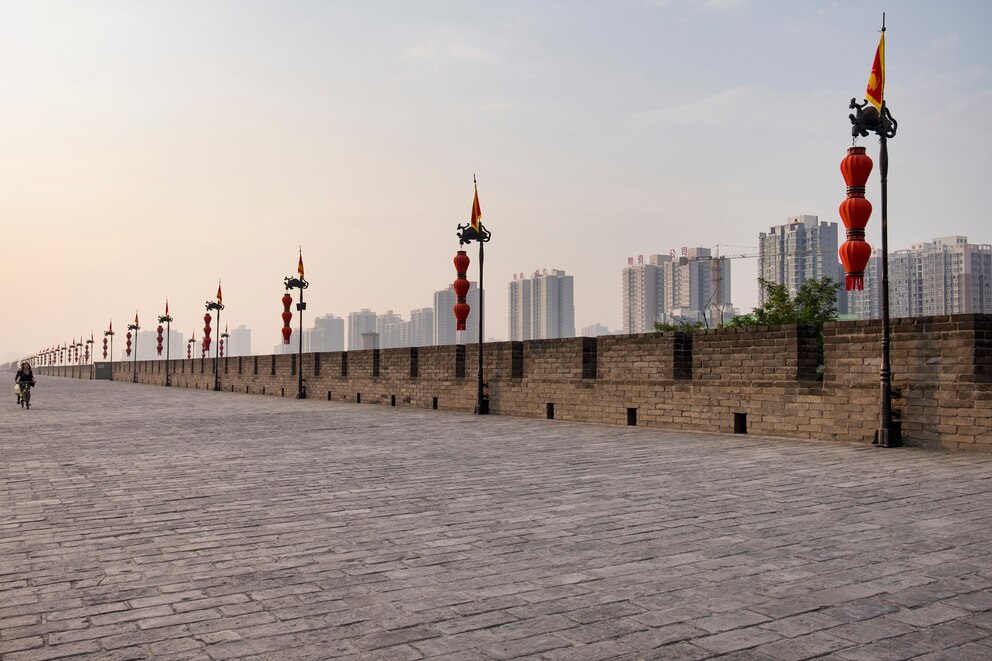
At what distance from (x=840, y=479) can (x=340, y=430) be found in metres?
8.26

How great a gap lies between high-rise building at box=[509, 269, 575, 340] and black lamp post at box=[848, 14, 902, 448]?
163 m

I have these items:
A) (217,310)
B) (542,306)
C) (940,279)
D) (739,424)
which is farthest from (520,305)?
(739,424)

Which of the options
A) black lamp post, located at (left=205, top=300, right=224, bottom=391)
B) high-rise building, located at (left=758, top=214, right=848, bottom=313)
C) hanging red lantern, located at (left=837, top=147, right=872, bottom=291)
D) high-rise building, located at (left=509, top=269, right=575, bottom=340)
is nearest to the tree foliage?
black lamp post, located at (left=205, top=300, right=224, bottom=391)

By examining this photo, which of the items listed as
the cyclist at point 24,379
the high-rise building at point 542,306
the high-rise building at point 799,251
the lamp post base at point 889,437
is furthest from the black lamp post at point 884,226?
the high-rise building at point 542,306

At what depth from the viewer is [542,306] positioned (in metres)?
183

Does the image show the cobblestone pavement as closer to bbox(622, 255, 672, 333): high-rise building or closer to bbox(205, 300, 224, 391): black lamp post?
bbox(205, 300, 224, 391): black lamp post

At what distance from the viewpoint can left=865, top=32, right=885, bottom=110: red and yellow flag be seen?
11.3 meters

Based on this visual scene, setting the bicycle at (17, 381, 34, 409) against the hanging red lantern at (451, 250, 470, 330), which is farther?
the bicycle at (17, 381, 34, 409)

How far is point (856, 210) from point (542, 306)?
17237 cm

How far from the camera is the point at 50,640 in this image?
3100mm

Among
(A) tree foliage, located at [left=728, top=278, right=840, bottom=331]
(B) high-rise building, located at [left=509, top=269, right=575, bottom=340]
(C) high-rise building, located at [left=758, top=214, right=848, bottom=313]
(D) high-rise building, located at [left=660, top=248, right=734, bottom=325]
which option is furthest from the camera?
(B) high-rise building, located at [left=509, top=269, right=575, bottom=340]

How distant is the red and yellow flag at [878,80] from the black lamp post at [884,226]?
0.05m

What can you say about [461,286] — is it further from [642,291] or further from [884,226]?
[642,291]

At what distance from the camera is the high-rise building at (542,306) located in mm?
179125
